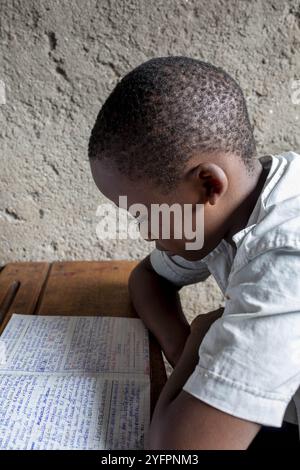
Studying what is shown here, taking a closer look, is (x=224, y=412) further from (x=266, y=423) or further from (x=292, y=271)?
(x=292, y=271)

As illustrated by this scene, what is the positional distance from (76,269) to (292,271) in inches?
28.6

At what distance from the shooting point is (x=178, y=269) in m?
0.82

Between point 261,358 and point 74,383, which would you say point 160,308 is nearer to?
point 74,383

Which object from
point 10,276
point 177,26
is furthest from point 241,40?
point 10,276

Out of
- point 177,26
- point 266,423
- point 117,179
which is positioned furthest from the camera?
point 177,26

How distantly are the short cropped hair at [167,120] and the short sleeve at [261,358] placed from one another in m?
0.18

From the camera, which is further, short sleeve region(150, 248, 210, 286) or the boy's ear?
short sleeve region(150, 248, 210, 286)

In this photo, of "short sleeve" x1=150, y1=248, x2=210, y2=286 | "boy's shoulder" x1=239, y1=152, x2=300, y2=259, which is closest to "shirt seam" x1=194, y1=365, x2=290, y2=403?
"boy's shoulder" x1=239, y1=152, x2=300, y2=259

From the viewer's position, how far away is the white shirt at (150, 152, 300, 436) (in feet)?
1.40

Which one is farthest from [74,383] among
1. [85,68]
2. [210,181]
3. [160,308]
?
[85,68]

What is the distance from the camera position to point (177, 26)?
976 millimetres

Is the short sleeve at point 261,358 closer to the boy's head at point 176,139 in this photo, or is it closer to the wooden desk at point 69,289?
the boy's head at point 176,139

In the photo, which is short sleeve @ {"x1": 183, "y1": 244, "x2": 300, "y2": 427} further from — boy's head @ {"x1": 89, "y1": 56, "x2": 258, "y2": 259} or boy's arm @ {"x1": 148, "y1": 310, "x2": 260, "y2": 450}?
boy's head @ {"x1": 89, "y1": 56, "x2": 258, "y2": 259}

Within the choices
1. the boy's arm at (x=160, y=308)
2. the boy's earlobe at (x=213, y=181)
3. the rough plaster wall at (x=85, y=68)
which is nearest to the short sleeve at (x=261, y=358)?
the boy's earlobe at (x=213, y=181)
